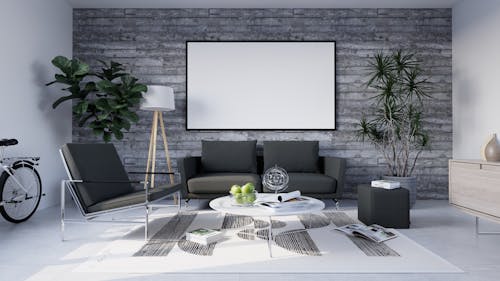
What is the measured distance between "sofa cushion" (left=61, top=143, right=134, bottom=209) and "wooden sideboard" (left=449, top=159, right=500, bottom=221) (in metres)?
3.09

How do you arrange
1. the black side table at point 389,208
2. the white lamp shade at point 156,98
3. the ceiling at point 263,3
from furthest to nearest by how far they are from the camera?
the ceiling at point 263,3, the white lamp shade at point 156,98, the black side table at point 389,208

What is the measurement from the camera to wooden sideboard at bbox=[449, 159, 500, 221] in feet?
9.69

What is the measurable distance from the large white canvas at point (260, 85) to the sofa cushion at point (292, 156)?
45 cm

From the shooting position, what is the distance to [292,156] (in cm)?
475

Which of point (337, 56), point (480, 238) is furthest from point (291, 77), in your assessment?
point (480, 238)

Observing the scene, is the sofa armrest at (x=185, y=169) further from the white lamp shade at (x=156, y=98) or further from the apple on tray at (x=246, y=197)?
the apple on tray at (x=246, y=197)

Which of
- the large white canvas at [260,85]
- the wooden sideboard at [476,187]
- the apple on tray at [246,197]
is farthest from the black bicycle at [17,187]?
the wooden sideboard at [476,187]

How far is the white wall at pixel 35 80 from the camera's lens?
376cm

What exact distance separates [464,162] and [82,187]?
355 cm

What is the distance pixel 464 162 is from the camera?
3.36 meters

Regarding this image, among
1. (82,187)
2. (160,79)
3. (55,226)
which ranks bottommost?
(55,226)

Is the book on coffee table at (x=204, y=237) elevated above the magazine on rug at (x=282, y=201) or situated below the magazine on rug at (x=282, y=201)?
below

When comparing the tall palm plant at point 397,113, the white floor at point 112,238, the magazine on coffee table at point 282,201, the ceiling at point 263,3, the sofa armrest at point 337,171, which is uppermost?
the ceiling at point 263,3

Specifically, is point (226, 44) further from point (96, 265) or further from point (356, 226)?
point (96, 265)
